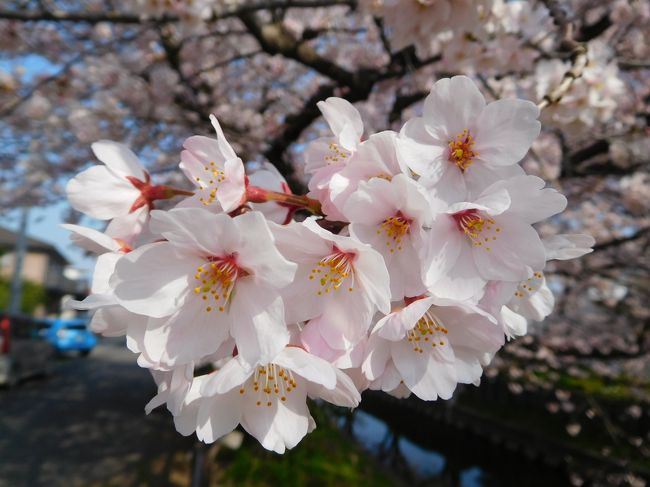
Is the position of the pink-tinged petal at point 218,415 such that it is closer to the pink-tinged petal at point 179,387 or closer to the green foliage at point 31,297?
the pink-tinged petal at point 179,387

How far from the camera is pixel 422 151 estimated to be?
2.52ft

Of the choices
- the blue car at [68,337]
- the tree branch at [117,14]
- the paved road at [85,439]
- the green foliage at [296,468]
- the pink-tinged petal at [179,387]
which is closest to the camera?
the pink-tinged petal at [179,387]

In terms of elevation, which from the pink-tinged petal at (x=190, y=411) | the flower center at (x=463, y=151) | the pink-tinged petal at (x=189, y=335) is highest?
the flower center at (x=463, y=151)

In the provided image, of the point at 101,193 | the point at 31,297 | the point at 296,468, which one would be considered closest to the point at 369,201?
the point at 101,193

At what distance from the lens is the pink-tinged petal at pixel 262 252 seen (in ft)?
2.16

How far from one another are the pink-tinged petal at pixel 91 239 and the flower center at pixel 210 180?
0.18 m

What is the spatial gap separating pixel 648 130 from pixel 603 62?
529 millimetres

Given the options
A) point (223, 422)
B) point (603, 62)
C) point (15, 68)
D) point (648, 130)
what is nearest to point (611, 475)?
point (648, 130)

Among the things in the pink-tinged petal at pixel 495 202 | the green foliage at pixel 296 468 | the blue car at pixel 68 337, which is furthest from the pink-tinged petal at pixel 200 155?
the blue car at pixel 68 337

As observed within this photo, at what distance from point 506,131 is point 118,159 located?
72cm

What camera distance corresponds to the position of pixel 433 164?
30.1 inches

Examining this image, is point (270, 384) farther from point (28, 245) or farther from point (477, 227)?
point (28, 245)

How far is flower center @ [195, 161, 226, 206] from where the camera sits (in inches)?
32.0

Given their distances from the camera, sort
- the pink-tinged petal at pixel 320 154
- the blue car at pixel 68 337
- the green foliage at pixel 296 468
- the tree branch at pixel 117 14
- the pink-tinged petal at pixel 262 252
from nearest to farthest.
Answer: the pink-tinged petal at pixel 262 252 → the pink-tinged petal at pixel 320 154 → the tree branch at pixel 117 14 → the green foliage at pixel 296 468 → the blue car at pixel 68 337
